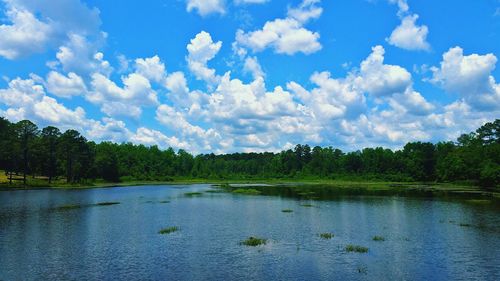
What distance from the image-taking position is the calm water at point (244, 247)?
103 feet

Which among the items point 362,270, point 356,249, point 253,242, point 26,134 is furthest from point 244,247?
point 26,134

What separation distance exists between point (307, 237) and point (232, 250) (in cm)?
1088

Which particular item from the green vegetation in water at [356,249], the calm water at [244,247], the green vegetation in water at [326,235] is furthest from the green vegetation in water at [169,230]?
the green vegetation in water at [356,249]

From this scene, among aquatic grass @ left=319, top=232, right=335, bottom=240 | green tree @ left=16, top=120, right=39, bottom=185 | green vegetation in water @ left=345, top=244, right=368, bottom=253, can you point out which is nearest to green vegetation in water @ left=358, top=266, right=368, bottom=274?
green vegetation in water @ left=345, top=244, right=368, bottom=253

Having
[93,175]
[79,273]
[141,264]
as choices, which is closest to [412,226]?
[141,264]

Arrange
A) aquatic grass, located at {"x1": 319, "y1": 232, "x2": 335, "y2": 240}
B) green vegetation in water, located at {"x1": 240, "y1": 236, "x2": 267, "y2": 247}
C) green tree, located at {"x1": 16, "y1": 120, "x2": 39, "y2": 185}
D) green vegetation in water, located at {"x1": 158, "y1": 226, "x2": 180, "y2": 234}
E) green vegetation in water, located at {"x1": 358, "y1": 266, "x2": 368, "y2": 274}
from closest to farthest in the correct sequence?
green vegetation in water, located at {"x1": 358, "y1": 266, "x2": 368, "y2": 274} < green vegetation in water, located at {"x1": 240, "y1": 236, "x2": 267, "y2": 247} < aquatic grass, located at {"x1": 319, "y1": 232, "x2": 335, "y2": 240} < green vegetation in water, located at {"x1": 158, "y1": 226, "x2": 180, "y2": 234} < green tree, located at {"x1": 16, "y1": 120, "x2": 39, "y2": 185}

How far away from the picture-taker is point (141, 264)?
33750 millimetres

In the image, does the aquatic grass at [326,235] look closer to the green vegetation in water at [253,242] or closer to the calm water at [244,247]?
the calm water at [244,247]

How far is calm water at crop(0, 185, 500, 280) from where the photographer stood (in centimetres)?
3131

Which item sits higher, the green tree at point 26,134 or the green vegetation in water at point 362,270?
the green tree at point 26,134

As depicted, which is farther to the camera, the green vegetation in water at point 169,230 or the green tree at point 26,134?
the green tree at point 26,134

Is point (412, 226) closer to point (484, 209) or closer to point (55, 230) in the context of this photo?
point (484, 209)

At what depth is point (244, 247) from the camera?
133ft

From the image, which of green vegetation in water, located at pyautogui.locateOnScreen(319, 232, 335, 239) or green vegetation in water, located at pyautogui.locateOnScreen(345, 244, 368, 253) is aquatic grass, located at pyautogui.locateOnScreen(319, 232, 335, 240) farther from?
green vegetation in water, located at pyautogui.locateOnScreen(345, 244, 368, 253)
